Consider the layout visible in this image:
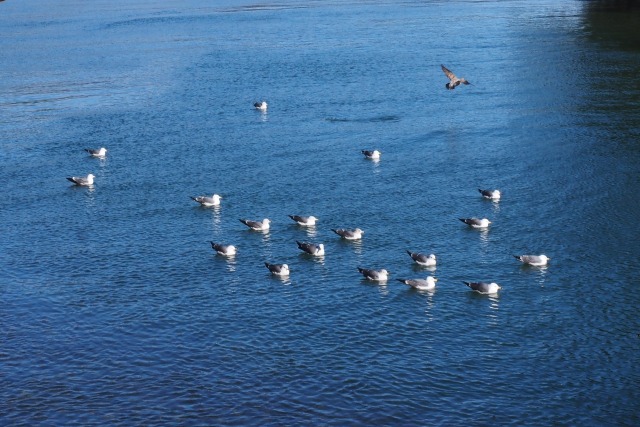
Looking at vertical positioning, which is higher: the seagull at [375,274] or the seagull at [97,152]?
the seagull at [97,152]

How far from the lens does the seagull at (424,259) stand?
159 feet

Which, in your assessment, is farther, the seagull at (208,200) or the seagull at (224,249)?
the seagull at (208,200)

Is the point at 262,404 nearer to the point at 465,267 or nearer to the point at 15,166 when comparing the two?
the point at 465,267

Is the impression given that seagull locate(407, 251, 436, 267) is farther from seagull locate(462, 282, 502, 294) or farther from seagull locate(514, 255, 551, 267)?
seagull locate(514, 255, 551, 267)

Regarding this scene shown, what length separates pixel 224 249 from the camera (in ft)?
167

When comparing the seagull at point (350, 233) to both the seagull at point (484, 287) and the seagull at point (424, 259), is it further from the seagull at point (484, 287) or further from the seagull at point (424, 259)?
the seagull at point (484, 287)

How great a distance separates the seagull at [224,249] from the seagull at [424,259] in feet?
31.1

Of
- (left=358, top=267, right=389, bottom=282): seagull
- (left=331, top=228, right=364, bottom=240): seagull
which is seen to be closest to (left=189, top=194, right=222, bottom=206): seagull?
(left=331, top=228, right=364, bottom=240): seagull

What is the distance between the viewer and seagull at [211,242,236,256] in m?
51.0

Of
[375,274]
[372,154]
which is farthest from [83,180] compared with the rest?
[375,274]

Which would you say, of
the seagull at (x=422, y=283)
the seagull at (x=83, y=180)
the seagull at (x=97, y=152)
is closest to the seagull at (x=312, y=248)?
the seagull at (x=422, y=283)

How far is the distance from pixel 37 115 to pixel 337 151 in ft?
104

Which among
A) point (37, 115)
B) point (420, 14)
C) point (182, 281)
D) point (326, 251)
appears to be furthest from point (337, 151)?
point (420, 14)

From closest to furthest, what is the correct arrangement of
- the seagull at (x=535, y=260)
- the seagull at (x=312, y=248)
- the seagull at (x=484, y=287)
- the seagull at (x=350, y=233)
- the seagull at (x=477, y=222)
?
the seagull at (x=484, y=287) → the seagull at (x=535, y=260) → the seagull at (x=312, y=248) → the seagull at (x=350, y=233) → the seagull at (x=477, y=222)
